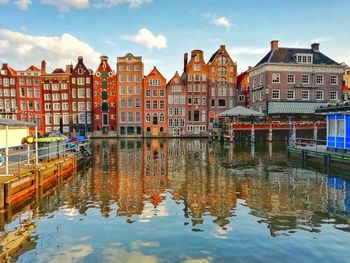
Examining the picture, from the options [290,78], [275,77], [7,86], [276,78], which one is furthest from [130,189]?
[7,86]

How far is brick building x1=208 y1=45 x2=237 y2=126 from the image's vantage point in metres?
77.4

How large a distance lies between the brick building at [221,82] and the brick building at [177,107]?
688 centimetres

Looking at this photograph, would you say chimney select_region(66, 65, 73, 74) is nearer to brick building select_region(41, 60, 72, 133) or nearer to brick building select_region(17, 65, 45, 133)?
brick building select_region(41, 60, 72, 133)

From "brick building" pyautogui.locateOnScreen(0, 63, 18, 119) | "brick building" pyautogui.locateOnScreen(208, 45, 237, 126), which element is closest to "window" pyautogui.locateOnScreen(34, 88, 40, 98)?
"brick building" pyautogui.locateOnScreen(0, 63, 18, 119)

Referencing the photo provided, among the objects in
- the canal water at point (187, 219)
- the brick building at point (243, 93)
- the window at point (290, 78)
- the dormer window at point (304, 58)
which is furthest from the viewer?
the brick building at point (243, 93)

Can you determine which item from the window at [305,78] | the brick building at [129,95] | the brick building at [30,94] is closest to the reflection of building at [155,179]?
the brick building at [129,95]

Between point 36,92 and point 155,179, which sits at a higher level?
point 36,92

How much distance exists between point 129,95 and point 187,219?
65.6m

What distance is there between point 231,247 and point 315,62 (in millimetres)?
64307

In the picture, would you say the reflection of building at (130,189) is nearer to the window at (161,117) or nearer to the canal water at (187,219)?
the canal water at (187,219)

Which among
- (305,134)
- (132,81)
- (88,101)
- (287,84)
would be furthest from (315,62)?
(88,101)

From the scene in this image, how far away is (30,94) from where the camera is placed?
79250 millimetres

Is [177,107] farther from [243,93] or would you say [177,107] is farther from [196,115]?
[243,93]

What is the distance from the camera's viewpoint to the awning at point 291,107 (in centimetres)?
6019
